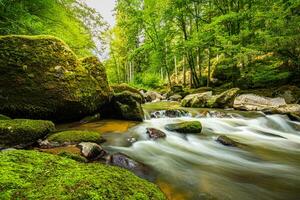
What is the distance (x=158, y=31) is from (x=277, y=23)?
33.6 feet

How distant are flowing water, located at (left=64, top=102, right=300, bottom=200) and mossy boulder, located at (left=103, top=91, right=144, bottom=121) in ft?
2.19

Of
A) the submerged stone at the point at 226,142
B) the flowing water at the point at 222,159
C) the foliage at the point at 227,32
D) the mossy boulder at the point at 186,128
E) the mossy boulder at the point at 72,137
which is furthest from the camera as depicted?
the foliage at the point at 227,32

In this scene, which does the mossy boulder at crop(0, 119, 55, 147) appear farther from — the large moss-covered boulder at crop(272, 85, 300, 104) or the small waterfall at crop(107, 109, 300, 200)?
the large moss-covered boulder at crop(272, 85, 300, 104)

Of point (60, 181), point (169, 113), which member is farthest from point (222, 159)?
point (169, 113)

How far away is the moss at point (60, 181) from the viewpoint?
1.94m

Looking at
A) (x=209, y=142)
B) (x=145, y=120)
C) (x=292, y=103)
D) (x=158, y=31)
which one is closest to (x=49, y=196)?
(x=209, y=142)

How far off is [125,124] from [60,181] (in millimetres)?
5473

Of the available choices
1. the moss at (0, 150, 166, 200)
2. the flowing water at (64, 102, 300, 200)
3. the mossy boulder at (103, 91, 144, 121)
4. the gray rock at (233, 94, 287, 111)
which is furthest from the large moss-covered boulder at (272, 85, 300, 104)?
the moss at (0, 150, 166, 200)

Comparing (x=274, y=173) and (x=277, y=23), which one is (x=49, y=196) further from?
(x=277, y=23)

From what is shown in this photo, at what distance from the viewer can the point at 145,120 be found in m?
8.68

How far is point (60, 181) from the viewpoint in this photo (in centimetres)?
213

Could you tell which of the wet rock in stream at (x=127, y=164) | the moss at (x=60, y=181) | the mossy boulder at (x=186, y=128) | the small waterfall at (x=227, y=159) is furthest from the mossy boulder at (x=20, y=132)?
the mossy boulder at (x=186, y=128)

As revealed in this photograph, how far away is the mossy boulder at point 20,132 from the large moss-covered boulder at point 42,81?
1412 mm

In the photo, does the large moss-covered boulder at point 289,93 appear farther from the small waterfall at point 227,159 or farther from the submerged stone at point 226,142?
the submerged stone at point 226,142
